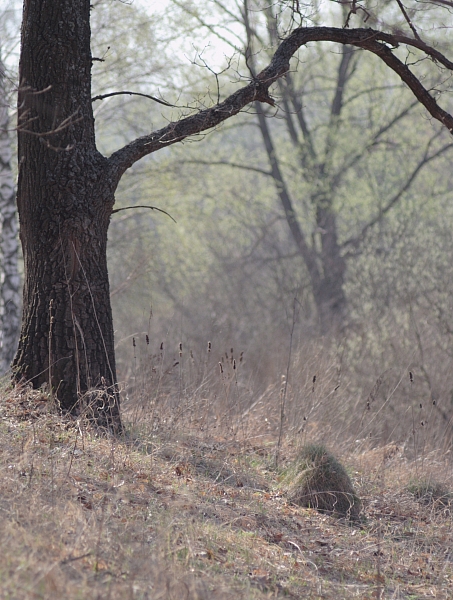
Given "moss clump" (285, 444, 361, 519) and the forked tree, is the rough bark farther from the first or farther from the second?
"moss clump" (285, 444, 361, 519)

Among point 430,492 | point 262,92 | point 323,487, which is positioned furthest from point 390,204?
point 323,487

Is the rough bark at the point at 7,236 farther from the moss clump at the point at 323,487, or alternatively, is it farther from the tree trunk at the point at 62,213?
the moss clump at the point at 323,487

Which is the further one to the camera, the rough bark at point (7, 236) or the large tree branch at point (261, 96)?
the rough bark at point (7, 236)

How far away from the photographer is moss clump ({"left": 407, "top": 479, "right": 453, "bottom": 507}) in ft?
19.6

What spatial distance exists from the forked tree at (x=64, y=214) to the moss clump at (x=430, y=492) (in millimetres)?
2588

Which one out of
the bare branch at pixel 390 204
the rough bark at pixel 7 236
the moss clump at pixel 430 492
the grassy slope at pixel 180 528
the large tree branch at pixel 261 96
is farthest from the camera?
the bare branch at pixel 390 204

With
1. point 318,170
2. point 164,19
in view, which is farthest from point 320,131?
point 164,19

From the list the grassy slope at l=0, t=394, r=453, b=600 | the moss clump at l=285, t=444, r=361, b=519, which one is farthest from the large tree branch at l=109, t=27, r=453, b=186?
the moss clump at l=285, t=444, r=361, b=519

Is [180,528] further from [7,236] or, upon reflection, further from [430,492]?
[7,236]

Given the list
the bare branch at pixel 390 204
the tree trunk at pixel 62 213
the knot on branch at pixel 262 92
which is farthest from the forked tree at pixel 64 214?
the bare branch at pixel 390 204

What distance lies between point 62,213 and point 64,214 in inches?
0.7

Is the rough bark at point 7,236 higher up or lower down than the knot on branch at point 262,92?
lower down

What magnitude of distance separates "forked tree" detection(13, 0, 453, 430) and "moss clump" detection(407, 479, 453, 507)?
8.49 ft

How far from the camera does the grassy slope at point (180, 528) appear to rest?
3.34 m
